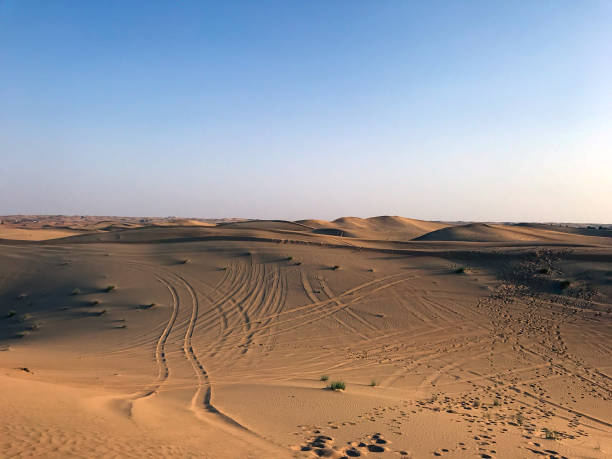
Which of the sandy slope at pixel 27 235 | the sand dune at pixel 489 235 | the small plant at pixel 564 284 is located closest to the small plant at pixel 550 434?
the small plant at pixel 564 284

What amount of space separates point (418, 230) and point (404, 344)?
53.6 m

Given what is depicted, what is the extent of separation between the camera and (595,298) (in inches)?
688

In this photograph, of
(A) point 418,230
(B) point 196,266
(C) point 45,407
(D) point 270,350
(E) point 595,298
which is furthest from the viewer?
(A) point 418,230

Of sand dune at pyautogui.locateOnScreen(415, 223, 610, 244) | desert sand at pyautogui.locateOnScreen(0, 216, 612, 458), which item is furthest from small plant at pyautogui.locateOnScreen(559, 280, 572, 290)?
sand dune at pyautogui.locateOnScreen(415, 223, 610, 244)

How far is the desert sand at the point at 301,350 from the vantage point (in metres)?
6.52

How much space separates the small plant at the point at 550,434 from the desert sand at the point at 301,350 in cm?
9

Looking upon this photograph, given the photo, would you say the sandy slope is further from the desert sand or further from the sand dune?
the sand dune

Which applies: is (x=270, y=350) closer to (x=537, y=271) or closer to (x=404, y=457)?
(x=404, y=457)

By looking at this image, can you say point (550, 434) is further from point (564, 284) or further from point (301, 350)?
point (564, 284)

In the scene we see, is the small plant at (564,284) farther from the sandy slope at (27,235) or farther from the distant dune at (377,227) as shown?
the sandy slope at (27,235)

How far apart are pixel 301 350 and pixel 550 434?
7874 mm

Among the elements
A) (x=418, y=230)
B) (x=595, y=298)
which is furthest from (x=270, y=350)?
(x=418, y=230)

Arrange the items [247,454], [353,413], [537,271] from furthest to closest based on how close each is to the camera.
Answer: [537,271]
[353,413]
[247,454]

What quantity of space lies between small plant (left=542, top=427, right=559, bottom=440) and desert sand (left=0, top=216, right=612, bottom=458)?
3.5 inches
